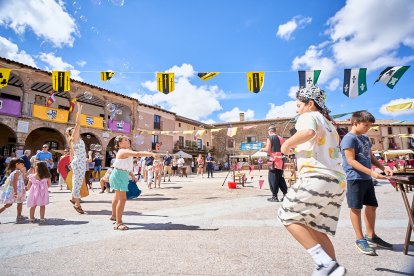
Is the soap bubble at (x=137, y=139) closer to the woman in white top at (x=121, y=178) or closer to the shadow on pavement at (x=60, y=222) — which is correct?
the shadow on pavement at (x=60, y=222)

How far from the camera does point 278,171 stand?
5867 millimetres

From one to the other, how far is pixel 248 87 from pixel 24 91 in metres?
15.0

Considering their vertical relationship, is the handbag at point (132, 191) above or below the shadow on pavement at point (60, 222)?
above

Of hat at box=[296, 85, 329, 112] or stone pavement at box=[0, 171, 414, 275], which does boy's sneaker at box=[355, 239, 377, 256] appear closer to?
stone pavement at box=[0, 171, 414, 275]

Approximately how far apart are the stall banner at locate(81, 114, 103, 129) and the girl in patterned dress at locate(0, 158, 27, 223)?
16094 millimetres

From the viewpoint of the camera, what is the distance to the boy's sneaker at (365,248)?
2.44 metres

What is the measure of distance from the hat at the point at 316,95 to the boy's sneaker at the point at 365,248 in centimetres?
154

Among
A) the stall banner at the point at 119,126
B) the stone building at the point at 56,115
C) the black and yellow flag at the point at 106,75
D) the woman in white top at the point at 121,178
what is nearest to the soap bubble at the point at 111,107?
the stone building at the point at 56,115

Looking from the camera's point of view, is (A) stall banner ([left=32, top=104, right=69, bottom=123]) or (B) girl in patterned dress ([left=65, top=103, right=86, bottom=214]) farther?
(A) stall banner ([left=32, top=104, right=69, bottom=123])

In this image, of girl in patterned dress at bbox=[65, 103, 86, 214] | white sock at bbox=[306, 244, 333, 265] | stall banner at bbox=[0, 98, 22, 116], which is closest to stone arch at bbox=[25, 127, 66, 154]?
stall banner at bbox=[0, 98, 22, 116]

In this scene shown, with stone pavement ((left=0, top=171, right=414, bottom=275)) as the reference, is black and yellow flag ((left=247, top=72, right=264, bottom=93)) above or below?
above

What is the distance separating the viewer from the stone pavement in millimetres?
2150

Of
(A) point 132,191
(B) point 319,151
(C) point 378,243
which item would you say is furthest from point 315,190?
(A) point 132,191

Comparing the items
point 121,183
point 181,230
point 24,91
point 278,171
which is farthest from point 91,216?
point 24,91
